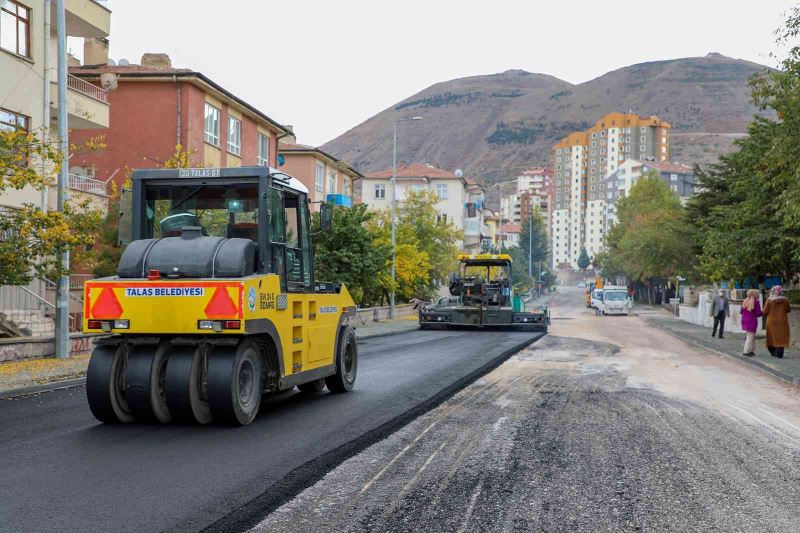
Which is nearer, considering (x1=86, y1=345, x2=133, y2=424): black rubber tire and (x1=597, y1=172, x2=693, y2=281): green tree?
(x1=86, y1=345, x2=133, y2=424): black rubber tire

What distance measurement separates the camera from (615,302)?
2307 inches

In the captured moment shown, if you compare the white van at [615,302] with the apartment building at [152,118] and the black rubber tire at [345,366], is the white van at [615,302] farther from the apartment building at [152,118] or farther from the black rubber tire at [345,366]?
the black rubber tire at [345,366]

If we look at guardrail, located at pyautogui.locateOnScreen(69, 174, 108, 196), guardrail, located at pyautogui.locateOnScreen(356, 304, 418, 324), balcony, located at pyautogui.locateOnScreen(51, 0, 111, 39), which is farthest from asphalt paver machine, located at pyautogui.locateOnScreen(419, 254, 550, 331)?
balcony, located at pyautogui.locateOnScreen(51, 0, 111, 39)

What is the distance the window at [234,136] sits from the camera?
37.3 meters

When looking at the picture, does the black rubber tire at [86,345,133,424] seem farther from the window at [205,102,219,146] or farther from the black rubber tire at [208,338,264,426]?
the window at [205,102,219,146]

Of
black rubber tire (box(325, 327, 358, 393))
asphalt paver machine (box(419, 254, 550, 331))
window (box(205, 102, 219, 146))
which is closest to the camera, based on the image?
black rubber tire (box(325, 327, 358, 393))

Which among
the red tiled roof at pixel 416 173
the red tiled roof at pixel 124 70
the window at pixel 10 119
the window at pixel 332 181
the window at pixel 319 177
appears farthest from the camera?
the red tiled roof at pixel 416 173

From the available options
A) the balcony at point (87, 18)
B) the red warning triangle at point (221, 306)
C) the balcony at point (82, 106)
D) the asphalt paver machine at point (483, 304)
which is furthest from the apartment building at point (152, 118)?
the red warning triangle at point (221, 306)

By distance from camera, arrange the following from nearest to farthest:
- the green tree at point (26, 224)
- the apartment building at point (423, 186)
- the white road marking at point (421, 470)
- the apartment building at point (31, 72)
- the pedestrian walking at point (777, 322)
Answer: the white road marking at point (421, 470)
the green tree at point (26, 224)
the pedestrian walking at point (777, 322)
the apartment building at point (31, 72)
the apartment building at point (423, 186)

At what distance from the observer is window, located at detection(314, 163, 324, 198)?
175 ft

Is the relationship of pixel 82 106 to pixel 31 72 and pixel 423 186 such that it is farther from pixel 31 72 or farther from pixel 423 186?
pixel 423 186

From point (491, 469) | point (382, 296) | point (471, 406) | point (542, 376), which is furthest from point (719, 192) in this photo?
point (491, 469)

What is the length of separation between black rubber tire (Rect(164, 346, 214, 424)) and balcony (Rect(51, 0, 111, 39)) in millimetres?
19932

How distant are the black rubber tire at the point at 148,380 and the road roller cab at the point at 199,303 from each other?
0.01 meters
